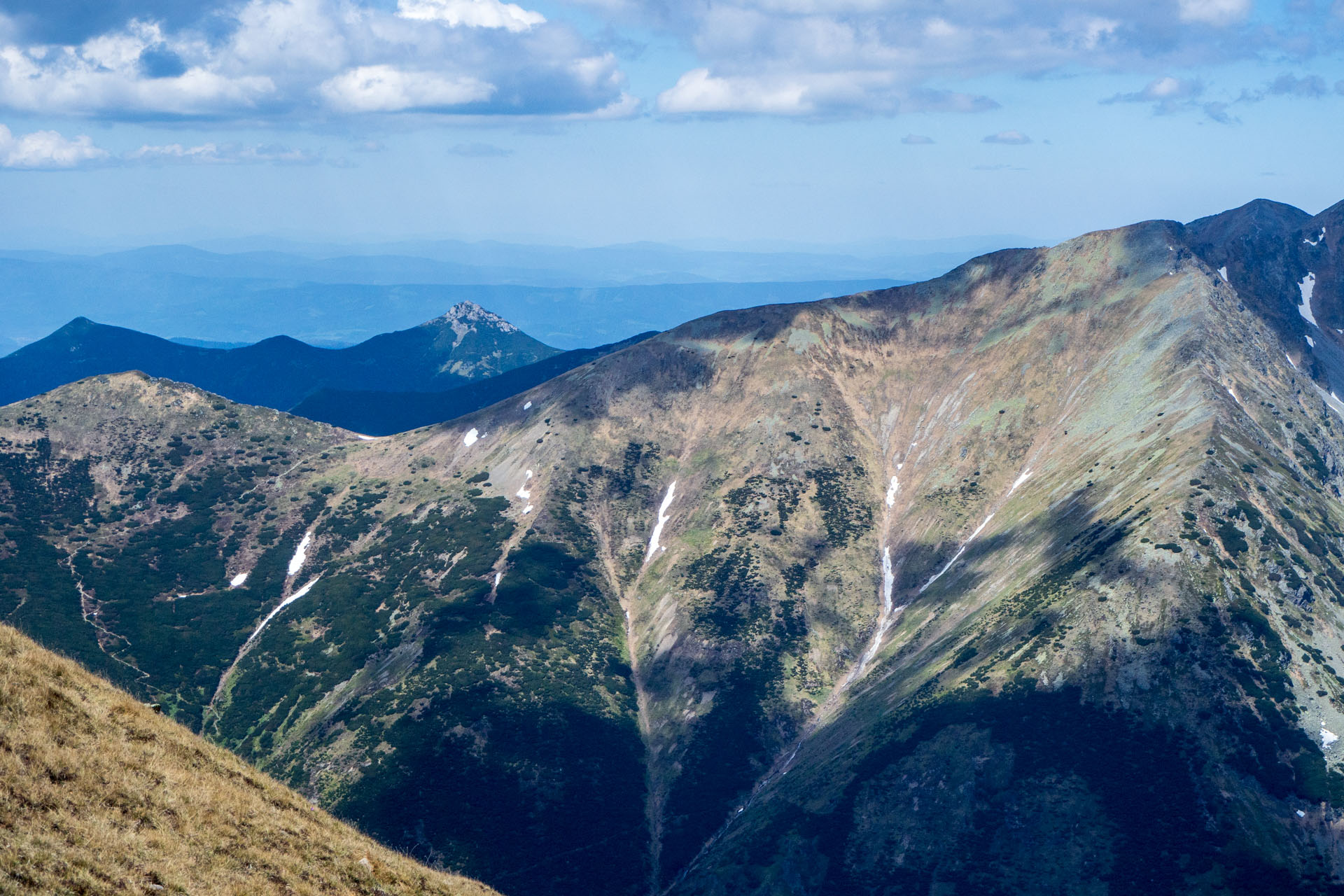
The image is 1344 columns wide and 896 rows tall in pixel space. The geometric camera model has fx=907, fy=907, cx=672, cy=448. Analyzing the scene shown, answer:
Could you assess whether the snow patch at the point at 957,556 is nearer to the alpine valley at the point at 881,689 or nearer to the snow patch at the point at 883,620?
the alpine valley at the point at 881,689

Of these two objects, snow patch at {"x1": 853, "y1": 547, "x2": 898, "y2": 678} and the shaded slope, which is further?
snow patch at {"x1": 853, "y1": 547, "x2": 898, "y2": 678}

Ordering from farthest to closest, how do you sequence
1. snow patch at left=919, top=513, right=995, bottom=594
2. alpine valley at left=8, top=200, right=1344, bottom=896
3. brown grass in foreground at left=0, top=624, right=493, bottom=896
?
1. snow patch at left=919, top=513, right=995, bottom=594
2. alpine valley at left=8, top=200, right=1344, bottom=896
3. brown grass in foreground at left=0, top=624, right=493, bottom=896

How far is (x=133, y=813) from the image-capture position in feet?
113

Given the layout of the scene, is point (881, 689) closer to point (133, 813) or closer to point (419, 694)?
point (419, 694)

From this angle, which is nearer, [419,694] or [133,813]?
[133,813]

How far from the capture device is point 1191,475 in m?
151

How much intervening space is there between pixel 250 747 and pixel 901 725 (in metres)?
116

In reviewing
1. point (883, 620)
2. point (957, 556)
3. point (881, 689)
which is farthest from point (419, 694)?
point (957, 556)

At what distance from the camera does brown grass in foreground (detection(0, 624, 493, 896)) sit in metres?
30.0

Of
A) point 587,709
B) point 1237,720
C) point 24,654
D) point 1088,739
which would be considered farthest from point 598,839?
point 24,654

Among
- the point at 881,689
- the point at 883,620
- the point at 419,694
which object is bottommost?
the point at 881,689

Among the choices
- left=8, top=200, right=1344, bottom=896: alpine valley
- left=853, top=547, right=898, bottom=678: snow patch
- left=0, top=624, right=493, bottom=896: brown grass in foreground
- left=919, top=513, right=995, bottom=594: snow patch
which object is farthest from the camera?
left=919, top=513, right=995, bottom=594: snow patch

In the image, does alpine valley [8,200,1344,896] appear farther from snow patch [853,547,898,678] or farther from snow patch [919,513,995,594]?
snow patch [853,547,898,678]

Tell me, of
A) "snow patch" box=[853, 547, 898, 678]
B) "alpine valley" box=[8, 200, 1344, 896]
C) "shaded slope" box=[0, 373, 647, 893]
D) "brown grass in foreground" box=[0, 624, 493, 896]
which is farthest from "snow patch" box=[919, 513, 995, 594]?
"brown grass in foreground" box=[0, 624, 493, 896]
